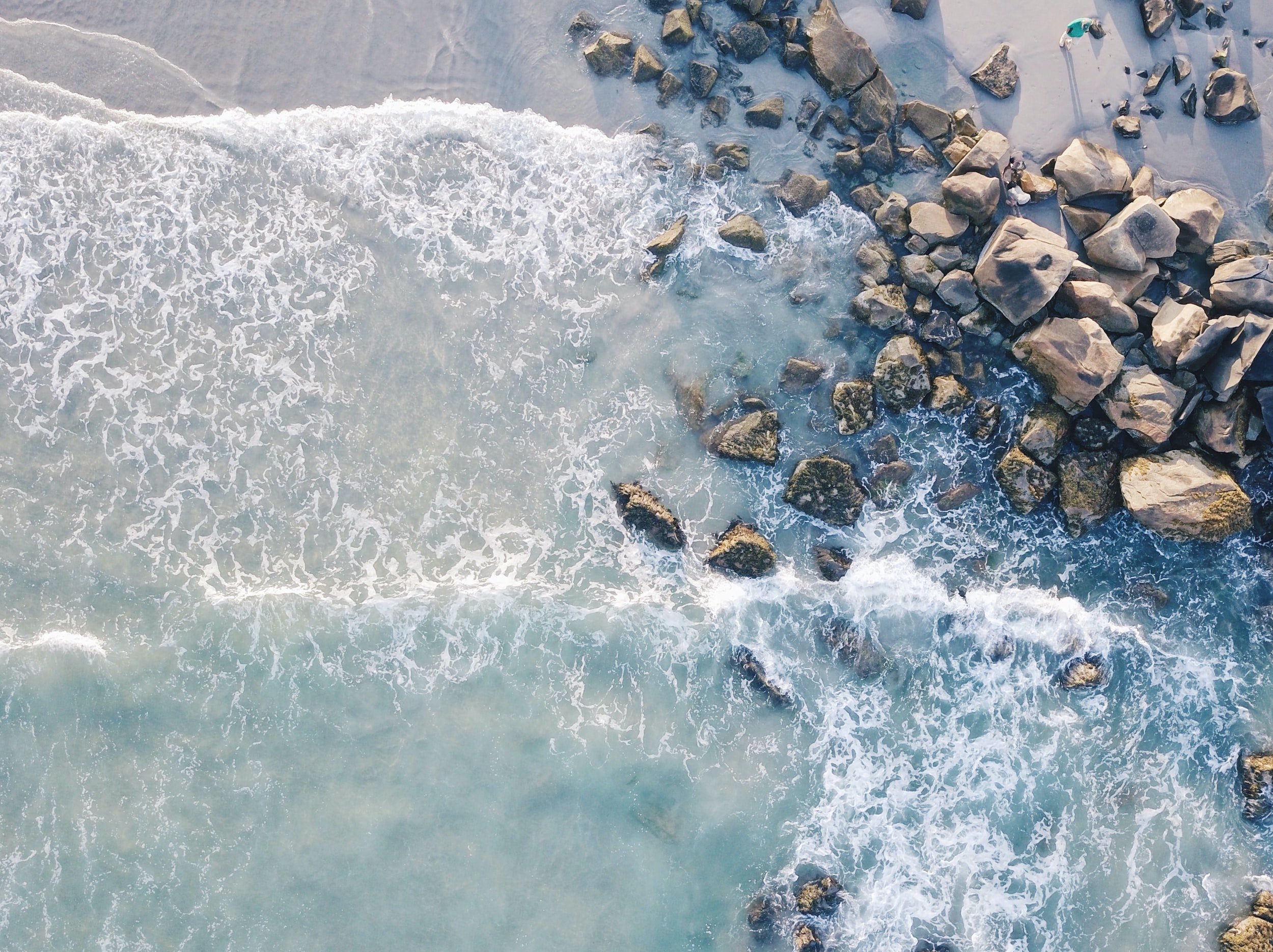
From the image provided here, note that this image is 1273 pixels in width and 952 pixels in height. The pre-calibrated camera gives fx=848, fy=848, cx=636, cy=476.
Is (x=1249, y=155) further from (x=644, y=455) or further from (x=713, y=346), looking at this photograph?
(x=644, y=455)

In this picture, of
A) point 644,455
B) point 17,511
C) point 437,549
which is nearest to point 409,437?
point 437,549

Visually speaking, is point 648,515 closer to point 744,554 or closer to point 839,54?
point 744,554

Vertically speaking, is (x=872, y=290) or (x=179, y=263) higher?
(x=872, y=290)

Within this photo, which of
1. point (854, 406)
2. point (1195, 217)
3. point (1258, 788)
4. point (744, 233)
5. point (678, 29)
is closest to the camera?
point (1195, 217)

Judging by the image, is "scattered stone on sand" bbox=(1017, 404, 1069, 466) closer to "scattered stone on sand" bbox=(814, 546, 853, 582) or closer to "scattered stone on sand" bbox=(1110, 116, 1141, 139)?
"scattered stone on sand" bbox=(814, 546, 853, 582)

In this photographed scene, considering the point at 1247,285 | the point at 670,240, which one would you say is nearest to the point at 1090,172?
the point at 1247,285

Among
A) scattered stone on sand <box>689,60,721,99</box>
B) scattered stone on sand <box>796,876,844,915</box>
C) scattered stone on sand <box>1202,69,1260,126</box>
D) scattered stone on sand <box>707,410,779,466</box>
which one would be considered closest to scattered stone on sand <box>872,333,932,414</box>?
scattered stone on sand <box>707,410,779,466</box>
